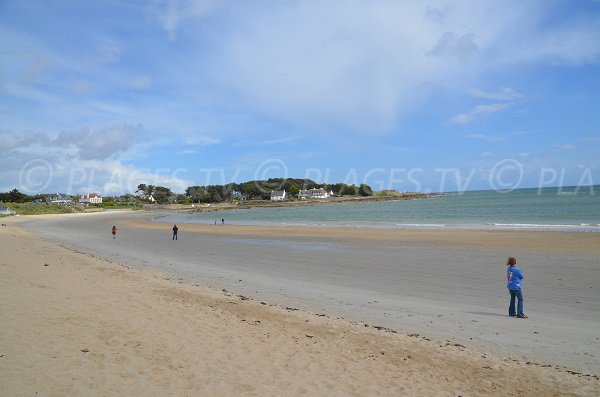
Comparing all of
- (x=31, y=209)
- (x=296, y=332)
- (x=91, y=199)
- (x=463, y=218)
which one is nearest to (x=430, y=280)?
(x=296, y=332)

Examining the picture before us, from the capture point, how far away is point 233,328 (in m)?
8.03

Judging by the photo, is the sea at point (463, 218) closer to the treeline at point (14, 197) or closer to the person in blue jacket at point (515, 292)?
the person in blue jacket at point (515, 292)

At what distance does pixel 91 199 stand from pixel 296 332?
202 metres

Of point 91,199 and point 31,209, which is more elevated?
point 91,199

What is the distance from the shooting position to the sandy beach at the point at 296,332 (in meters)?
5.54

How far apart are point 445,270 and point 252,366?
12.0 meters

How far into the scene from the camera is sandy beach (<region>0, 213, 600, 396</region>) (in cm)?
554

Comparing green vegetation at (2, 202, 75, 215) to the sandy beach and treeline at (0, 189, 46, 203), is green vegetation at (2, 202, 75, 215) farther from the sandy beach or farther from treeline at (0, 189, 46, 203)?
the sandy beach

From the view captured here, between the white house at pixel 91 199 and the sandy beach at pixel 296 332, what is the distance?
18776cm

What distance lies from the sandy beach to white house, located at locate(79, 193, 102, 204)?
616 feet

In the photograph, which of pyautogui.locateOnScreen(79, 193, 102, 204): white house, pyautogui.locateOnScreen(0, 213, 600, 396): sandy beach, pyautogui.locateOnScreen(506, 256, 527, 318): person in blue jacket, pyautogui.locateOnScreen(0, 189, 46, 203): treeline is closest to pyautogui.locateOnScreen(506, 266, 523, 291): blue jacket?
pyautogui.locateOnScreen(506, 256, 527, 318): person in blue jacket

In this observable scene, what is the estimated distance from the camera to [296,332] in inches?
316

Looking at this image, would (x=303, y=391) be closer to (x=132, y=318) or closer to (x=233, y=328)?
(x=233, y=328)

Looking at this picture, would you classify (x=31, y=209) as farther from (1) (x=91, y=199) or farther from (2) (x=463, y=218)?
(2) (x=463, y=218)
